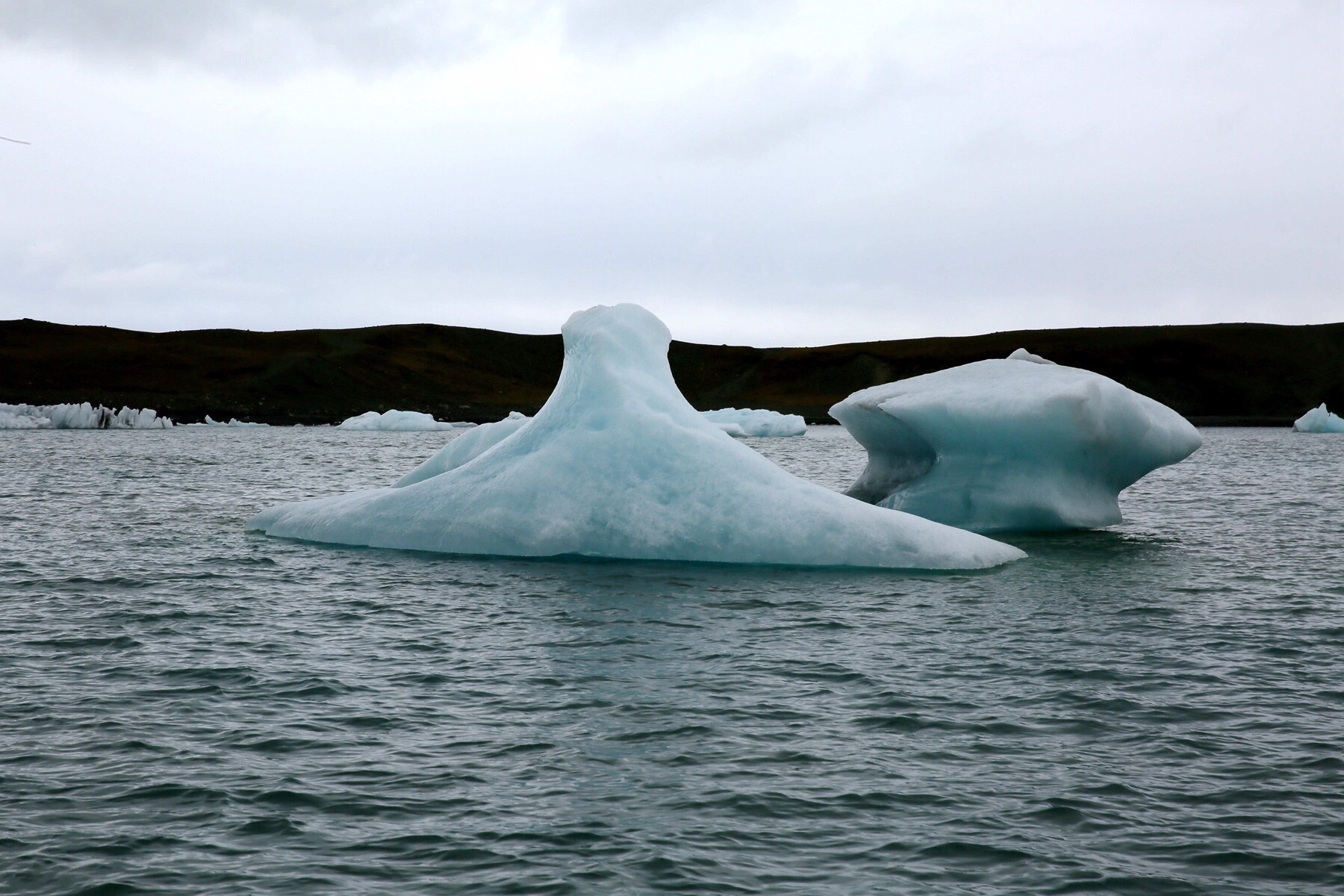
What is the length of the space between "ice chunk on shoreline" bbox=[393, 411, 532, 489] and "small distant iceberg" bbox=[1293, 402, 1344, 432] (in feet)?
208

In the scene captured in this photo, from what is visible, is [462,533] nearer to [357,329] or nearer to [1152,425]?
[1152,425]

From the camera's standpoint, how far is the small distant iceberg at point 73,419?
2955 inches

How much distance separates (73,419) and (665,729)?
80517 mm

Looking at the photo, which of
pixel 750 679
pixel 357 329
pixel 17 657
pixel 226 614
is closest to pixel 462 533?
pixel 226 614

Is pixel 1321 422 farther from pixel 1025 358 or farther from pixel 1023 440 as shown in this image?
pixel 1023 440

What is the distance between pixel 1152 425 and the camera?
19.8 metres

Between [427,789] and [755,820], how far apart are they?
1909 millimetres

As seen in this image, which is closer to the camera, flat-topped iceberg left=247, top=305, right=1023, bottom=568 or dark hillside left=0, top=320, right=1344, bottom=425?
flat-topped iceberg left=247, top=305, right=1023, bottom=568

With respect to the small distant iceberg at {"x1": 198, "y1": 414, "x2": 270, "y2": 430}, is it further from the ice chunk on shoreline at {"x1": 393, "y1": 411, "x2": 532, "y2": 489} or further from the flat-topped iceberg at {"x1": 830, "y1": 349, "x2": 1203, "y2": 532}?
the flat-topped iceberg at {"x1": 830, "y1": 349, "x2": 1203, "y2": 532}

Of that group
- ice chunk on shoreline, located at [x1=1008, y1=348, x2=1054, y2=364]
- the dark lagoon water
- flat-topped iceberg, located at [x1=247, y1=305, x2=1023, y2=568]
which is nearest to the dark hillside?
ice chunk on shoreline, located at [x1=1008, y1=348, x2=1054, y2=364]

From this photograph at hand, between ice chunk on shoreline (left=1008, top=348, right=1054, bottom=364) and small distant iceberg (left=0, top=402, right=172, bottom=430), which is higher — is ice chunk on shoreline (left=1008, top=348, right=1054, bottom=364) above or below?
above

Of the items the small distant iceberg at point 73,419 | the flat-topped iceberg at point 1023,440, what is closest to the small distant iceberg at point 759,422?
the small distant iceberg at point 73,419

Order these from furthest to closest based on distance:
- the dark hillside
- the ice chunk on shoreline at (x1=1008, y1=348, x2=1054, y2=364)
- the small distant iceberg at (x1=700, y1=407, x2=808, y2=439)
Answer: the dark hillside, the small distant iceberg at (x1=700, y1=407, x2=808, y2=439), the ice chunk on shoreline at (x1=1008, y1=348, x2=1054, y2=364)

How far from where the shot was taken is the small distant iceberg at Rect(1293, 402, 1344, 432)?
71.8 m
